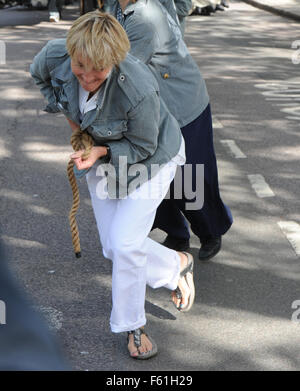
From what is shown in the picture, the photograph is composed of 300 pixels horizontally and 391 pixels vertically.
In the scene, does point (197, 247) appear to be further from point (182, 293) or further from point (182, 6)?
point (182, 6)

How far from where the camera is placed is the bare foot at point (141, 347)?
3.74 m

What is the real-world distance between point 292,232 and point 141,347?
2013 millimetres

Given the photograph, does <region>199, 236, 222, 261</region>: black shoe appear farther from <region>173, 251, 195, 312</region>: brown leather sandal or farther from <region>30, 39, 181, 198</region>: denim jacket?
<region>30, 39, 181, 198</region>: denim jacket

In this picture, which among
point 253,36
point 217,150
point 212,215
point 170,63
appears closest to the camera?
point 170,63

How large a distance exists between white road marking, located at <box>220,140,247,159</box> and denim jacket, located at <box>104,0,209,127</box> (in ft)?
9.46

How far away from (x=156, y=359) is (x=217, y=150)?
3.98m

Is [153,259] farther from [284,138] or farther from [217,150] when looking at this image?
[284,138]

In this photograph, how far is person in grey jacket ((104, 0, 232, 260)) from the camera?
3883 mm

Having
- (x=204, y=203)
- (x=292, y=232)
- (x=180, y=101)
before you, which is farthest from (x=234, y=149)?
(x=180, y=101)

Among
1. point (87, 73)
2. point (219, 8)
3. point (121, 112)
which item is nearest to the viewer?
point (87, 73)

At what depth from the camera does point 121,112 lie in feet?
11.1

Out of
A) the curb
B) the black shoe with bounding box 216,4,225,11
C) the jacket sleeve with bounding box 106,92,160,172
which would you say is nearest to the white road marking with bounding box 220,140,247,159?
the jacket sleeve with bounding box 106,92,160,172

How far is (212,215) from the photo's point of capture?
4.82 metres
